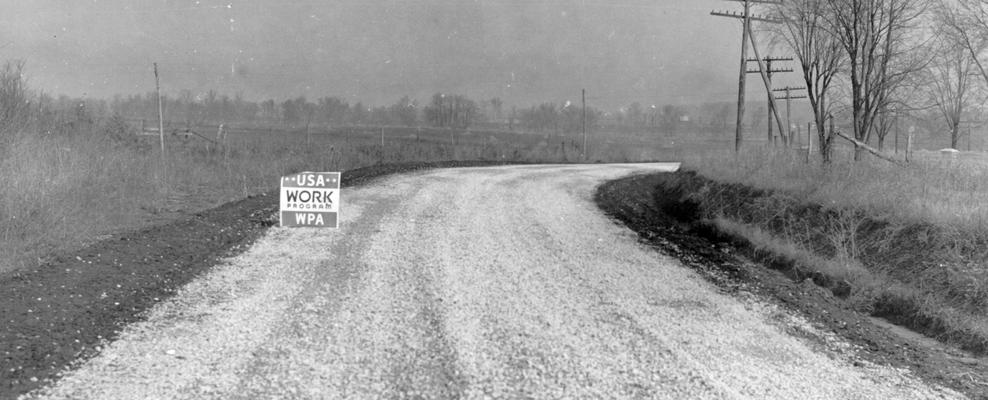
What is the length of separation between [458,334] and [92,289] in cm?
359

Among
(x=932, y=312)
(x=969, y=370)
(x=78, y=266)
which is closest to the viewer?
(x=969, y=370)

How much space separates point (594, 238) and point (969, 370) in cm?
566

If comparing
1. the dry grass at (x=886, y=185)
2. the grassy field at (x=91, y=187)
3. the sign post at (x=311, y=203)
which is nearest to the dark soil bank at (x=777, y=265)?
the dry grass at (x=886, y=185)

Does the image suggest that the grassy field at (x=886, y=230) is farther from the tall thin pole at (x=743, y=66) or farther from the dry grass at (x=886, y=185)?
the tall thin pole at (x=743, y=66)

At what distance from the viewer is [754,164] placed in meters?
14.5

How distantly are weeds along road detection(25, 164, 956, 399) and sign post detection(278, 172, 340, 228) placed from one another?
34.4 inches

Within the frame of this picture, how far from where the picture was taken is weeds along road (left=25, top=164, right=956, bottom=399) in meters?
4.43

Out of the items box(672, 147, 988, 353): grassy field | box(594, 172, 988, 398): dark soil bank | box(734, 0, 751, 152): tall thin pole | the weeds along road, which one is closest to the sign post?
the weeds along road

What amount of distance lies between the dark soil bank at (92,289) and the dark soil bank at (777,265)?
617cm

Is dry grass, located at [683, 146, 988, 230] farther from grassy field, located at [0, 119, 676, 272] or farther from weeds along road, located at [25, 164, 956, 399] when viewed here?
grassy field, located at [0, 119, 676, 272]

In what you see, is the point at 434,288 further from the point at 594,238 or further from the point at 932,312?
the point at 932,312

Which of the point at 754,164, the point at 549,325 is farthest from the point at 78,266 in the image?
the point at 754,164

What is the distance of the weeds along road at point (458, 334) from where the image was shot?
14.5 ft

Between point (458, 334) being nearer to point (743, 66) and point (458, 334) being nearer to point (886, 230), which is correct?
point (886, 230)
